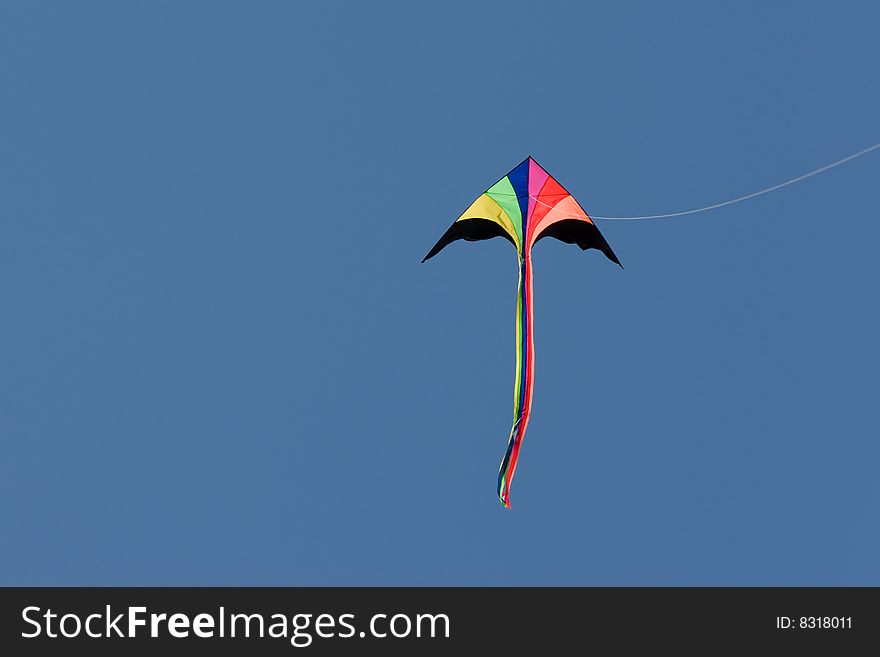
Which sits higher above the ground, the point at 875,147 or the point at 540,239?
the point at 540,239

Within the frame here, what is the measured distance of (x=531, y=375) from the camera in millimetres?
13875

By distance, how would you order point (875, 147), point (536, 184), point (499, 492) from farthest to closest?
1. point (536, 184)
2. point (499, 492)
3. point (875, 147)

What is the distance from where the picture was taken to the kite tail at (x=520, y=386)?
1367 cm

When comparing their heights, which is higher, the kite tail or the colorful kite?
the colorful kite

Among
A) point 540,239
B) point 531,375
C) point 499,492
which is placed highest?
point 540,239

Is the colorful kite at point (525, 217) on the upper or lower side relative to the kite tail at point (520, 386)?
upper

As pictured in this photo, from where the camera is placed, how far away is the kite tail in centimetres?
1367

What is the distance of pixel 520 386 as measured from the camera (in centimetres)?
1387

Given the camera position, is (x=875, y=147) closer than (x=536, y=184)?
Yes

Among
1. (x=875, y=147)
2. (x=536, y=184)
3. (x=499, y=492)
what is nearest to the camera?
(x=875, y=147)
